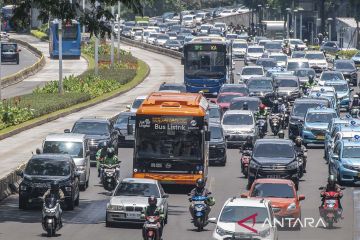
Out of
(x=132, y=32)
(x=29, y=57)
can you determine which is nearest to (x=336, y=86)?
(x=29, y=57)

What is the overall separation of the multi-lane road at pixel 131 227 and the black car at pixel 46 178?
1.32ft

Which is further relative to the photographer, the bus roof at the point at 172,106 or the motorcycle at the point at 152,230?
the bus roof at the point at 172,106

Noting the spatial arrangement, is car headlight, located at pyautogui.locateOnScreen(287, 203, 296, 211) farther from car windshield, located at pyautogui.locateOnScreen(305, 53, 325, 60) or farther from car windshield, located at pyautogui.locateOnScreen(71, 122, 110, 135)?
car windshield, located at pyautogui.locateOnScreen(305, 53, 325, 60)

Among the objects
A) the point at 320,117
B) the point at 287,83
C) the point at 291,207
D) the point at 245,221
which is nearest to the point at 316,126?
the point at 320,117

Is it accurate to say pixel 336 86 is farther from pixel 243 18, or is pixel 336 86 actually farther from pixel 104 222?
pixel 243 18

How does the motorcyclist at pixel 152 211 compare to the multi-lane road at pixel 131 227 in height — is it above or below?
above

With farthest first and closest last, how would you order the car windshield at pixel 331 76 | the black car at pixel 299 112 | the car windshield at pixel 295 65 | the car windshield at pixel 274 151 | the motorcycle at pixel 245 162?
1. the car windshield at pixel 295 65
2. the car windshield at pixel 331 76
3. the black car at pixel 299 112
4. the motorcycle at pixel 245 162
5. the car windshield at pixel 274 151

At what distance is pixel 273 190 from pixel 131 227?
3.82 metres

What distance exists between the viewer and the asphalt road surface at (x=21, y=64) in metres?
105

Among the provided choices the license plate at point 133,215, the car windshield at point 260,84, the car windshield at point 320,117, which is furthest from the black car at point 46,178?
the car windshield at point 260,84

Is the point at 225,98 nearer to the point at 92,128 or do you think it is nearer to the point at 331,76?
the point at 331,76

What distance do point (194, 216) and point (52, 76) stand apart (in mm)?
65678

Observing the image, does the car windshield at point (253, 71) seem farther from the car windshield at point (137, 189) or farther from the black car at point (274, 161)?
the car windshield at point (137, 189)

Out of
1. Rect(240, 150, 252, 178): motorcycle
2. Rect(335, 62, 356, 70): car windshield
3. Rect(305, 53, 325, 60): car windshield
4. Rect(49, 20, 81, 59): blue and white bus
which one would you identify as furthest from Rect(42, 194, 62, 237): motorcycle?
Rect(49, 20, 81, 59): blue and white bus
